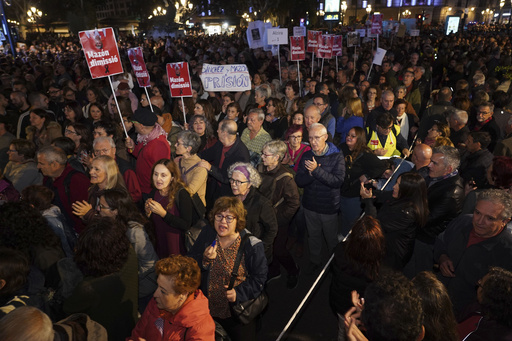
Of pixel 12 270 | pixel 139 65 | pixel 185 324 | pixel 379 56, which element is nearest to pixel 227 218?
pixel 185 324

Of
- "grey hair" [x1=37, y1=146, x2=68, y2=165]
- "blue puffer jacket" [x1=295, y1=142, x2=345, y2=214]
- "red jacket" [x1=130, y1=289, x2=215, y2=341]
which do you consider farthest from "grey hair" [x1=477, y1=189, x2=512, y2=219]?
"grey hair" [x1=37, y1=146, x2=68, y2=165]

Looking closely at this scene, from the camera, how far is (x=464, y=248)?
11.0 ft

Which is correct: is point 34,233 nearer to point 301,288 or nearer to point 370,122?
point 301,288

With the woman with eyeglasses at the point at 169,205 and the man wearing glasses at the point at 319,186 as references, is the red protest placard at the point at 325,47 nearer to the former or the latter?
the man wearing glasses at the point at 319,186

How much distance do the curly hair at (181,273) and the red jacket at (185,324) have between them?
105 millimetres

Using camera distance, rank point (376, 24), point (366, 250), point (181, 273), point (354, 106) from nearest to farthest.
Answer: point (181, 273), point (366, 250), point (354, 106), point (376, 24)

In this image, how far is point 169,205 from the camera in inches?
156

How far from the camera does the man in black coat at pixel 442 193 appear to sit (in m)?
3.94

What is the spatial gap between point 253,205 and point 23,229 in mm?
2117

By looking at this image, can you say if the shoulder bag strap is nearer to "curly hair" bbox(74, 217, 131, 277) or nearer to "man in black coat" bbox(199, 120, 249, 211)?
"curly hair" bbox(74, 217, 131, 277)

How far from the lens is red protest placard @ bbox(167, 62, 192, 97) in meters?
6.96

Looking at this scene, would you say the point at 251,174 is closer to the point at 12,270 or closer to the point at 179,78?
the point at 12,270

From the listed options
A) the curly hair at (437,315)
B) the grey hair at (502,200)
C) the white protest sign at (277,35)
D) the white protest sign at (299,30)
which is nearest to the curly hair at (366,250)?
the curly hair at (437,315)

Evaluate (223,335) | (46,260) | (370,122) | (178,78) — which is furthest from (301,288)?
(178,78)
